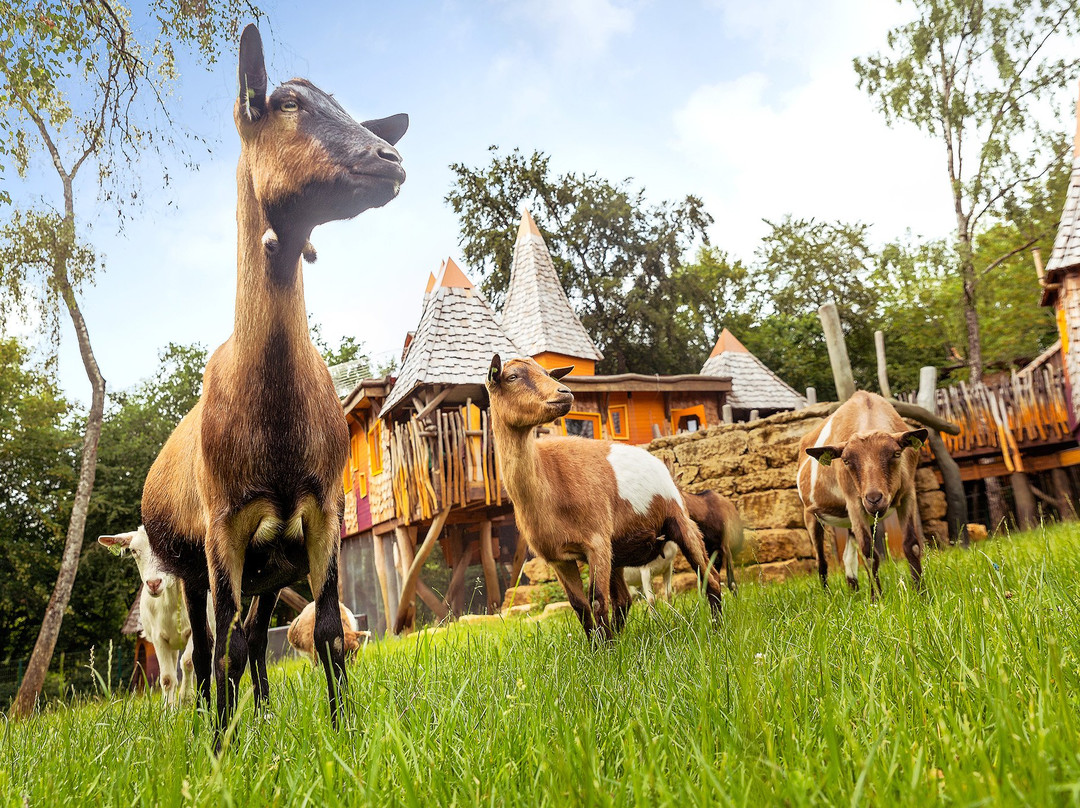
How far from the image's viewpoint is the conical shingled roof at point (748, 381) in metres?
25.4

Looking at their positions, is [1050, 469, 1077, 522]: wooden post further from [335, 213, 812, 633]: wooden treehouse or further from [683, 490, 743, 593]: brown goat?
[683, 490, 743, 593]: brown goat

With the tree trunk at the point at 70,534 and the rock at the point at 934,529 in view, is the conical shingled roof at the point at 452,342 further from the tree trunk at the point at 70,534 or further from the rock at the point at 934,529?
the rock at the point at 934,529

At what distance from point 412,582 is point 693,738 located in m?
13.8

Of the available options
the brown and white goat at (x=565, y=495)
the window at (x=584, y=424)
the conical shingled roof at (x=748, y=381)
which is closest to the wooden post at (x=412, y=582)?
the window at (x=584, y=424)

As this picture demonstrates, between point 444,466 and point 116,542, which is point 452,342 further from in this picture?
point 116,542

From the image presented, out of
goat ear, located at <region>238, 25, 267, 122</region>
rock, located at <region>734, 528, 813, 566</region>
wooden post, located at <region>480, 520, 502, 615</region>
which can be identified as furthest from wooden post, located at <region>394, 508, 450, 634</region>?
goat ear, located at <region>238, 25, 267, 122</region>

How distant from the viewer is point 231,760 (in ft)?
7.58

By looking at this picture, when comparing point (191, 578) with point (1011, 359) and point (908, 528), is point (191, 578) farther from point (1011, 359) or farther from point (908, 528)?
point (1011, 359)

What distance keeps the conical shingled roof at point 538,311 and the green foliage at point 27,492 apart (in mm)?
17795

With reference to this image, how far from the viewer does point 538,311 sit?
23516 millimetres

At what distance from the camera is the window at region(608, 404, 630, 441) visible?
23.5 meters

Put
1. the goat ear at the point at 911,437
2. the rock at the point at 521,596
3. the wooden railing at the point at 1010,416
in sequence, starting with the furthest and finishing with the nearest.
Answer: the wooden railing at the point at 1010,416 < the rock at the point at 521,596 < the goat ear at the point at 911,437

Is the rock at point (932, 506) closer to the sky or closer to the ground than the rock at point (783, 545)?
closer to the sky

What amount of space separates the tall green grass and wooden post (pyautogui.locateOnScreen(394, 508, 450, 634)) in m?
10.9
